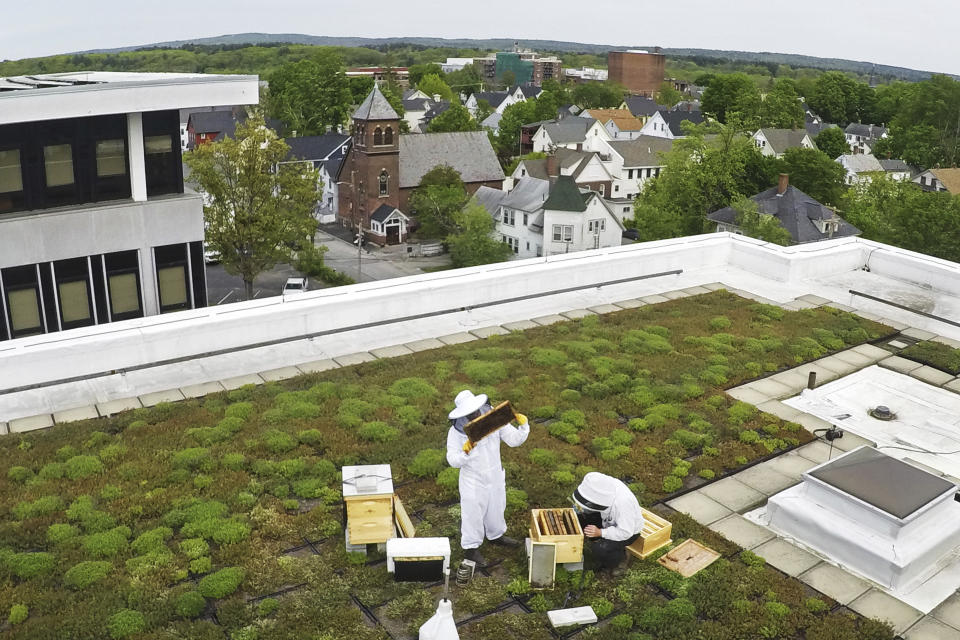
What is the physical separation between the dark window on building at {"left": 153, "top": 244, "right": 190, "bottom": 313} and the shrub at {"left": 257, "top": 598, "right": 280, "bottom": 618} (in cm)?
1249

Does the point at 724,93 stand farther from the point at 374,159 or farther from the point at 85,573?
the point at 85,573

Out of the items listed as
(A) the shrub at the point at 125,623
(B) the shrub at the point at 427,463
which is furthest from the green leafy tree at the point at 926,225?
(A) the shrub at the point at 125,623

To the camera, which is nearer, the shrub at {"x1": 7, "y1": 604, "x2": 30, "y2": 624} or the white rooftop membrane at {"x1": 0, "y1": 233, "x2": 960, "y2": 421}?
the shrub at {"x1": 7, "y1": 604, "x2": 30, "y2": 624}

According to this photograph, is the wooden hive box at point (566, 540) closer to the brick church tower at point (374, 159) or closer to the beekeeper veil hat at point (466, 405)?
the beekeeper veil hat at point (466, 405)

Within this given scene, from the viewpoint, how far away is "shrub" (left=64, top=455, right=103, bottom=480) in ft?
38.4

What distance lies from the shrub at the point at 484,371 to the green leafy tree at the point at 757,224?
31657 mm

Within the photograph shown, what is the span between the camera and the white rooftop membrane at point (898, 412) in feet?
43.6

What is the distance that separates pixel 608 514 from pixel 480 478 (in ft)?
5.07

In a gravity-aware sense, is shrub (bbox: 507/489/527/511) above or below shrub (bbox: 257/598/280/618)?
Result: above

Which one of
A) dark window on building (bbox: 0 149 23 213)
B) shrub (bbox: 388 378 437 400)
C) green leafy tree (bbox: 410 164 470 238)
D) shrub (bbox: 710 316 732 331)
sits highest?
dark window on building (bbox: 0 149 23 213)

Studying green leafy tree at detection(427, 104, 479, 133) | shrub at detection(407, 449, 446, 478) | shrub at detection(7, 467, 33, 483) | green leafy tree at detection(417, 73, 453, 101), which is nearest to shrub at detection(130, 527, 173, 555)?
shrub at detection(7, 467, 33, 483)

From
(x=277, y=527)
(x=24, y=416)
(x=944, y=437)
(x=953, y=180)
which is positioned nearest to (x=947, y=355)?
(x=944, y=437)

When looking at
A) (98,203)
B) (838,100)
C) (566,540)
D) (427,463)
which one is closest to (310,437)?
(427,463)

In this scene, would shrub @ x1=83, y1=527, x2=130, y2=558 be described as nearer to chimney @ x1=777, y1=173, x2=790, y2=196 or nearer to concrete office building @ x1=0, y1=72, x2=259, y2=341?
concrete office building @ x1=0, y1=72, x2=259, y2=341
